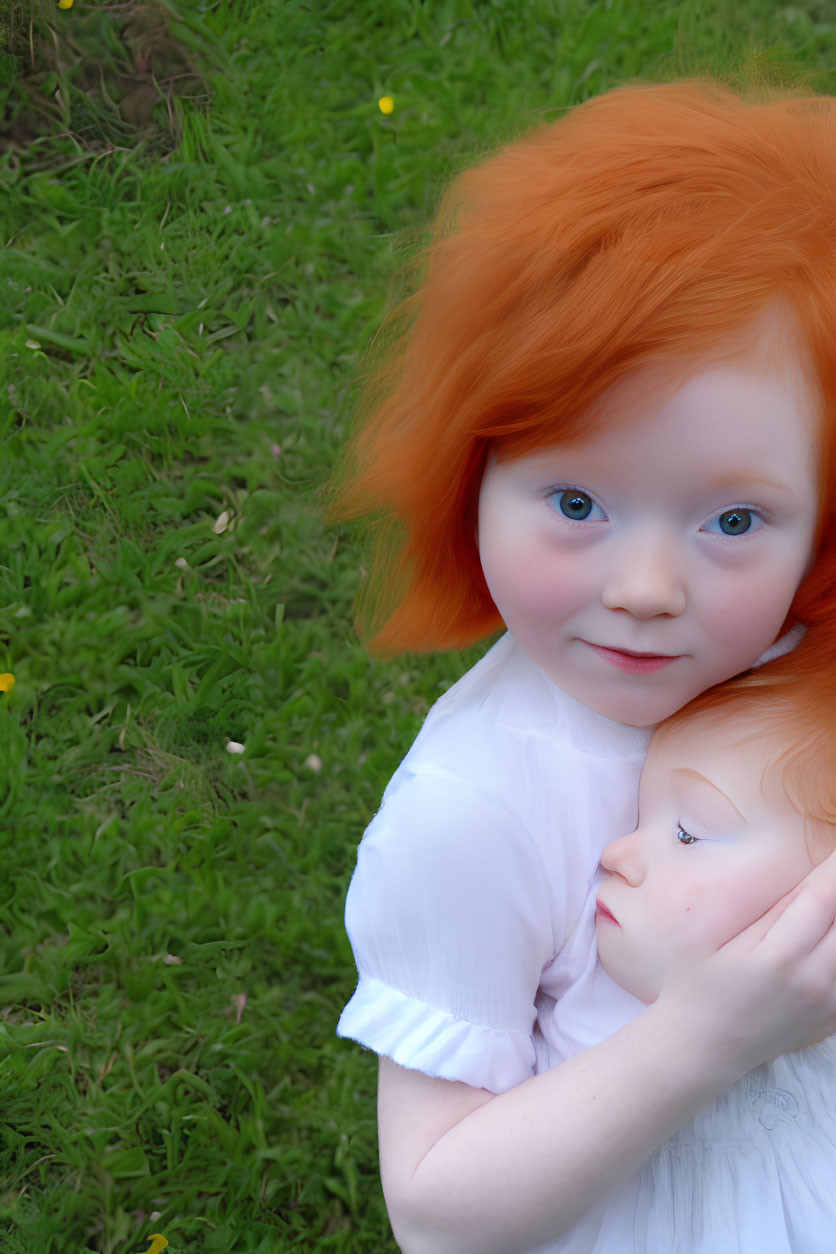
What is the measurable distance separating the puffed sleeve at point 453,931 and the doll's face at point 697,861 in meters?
0.11

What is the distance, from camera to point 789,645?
61.7 inches

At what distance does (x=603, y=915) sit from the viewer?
4.87ft

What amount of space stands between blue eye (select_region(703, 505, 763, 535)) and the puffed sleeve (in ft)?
1.31

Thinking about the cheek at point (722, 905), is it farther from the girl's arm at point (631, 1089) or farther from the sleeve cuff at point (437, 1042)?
the sleeve cuff at point (437, 1042)

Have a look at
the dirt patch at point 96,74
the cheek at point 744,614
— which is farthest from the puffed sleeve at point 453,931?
the dirt patch at point 96,74

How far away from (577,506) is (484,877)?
0.43 metres

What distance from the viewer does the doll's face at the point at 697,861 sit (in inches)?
54.4

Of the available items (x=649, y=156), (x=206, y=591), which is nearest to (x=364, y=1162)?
(x=206, y=591)

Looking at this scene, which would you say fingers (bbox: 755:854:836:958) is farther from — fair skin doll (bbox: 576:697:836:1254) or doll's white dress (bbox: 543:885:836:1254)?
doll's white dress (bbox: 543:885:836:1254)

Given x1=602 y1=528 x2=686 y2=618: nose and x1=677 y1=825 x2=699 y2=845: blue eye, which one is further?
x1=677 y1=825 x2=699 y2=845: blue eye

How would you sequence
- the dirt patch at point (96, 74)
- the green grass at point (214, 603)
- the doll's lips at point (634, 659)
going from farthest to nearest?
the dirt patch at point (96, 74)
the green grass at point (214, 603)
the doll's lips at point (634, 659)

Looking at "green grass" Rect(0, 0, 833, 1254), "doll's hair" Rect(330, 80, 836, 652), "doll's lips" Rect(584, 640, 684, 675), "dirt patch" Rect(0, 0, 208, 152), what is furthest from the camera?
"dirt patch" Rect(0, 0, 208, 152)

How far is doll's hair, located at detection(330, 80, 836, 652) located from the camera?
49.0 inches

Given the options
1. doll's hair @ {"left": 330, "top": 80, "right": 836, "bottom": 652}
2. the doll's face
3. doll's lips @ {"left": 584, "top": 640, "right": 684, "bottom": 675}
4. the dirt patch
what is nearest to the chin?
the doll's face
